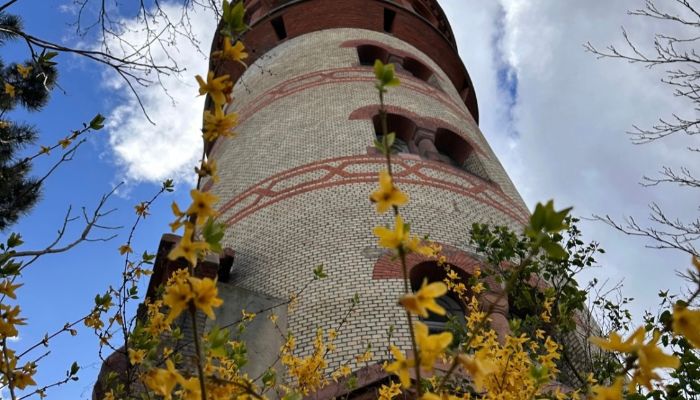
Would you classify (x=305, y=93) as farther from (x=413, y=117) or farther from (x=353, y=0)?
(x=353, y=0)

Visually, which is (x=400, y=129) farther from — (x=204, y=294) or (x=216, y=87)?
(x=204, y=294)

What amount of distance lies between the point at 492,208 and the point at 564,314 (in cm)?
327

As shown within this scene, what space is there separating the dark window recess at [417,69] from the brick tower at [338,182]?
0.03 meters

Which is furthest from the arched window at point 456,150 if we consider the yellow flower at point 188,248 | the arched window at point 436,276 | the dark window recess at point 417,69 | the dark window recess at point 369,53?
the yellow flower at point 188,248

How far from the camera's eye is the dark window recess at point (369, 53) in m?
10.8

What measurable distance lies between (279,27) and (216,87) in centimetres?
1181

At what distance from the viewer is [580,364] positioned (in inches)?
215

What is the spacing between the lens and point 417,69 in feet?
36.1

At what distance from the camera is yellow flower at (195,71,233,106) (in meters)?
1.39

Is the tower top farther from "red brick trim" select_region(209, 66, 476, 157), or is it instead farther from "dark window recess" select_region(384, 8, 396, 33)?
"red brick trim" select_region(209, 66, 476, 157)

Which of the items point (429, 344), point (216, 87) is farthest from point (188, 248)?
point (429, 344)

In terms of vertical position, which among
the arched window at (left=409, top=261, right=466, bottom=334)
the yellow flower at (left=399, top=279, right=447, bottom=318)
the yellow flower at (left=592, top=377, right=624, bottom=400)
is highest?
the arched window at (left=409, top=261, right=466, bottom=334)

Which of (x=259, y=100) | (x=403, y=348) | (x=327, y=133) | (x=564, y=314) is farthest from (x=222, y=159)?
(x=564, y=314)

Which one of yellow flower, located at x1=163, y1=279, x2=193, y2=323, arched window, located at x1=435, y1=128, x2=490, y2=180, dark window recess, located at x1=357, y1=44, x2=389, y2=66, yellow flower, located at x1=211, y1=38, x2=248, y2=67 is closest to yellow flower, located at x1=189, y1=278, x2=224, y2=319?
yellow flower, located at x1=163, y1=279, x2=193, y2=323
